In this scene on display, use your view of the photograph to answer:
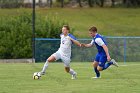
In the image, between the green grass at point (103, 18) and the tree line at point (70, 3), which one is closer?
the green grass at point (103, 18)

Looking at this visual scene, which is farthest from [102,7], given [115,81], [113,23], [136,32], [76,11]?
[115,81]

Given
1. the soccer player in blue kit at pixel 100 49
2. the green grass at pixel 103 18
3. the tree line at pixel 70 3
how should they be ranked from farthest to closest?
1. the tree line at pixel 70 3
2. the green grass at pixel 103 18
3. the soccer player in blue kit at pixel 100 49

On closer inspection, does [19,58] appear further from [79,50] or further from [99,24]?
[99,24]

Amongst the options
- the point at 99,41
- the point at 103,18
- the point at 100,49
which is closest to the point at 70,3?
the point at 103,18

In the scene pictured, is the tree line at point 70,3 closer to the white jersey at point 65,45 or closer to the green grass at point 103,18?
the green grass at point 103,18

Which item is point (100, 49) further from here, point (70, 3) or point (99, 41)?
point (70, 3)

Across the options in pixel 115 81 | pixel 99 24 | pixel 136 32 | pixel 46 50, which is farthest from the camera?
pixel 99 24

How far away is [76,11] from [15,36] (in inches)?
1286

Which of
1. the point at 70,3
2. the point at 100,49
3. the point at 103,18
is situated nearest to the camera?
the point at 100,49

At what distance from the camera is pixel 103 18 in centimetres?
6309

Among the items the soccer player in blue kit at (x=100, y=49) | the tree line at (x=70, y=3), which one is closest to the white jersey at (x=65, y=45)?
the soccer player in blue kit at (x=100, y=49)

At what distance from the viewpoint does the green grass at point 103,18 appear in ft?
180

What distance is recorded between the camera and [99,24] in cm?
5891

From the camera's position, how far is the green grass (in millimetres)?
54781
